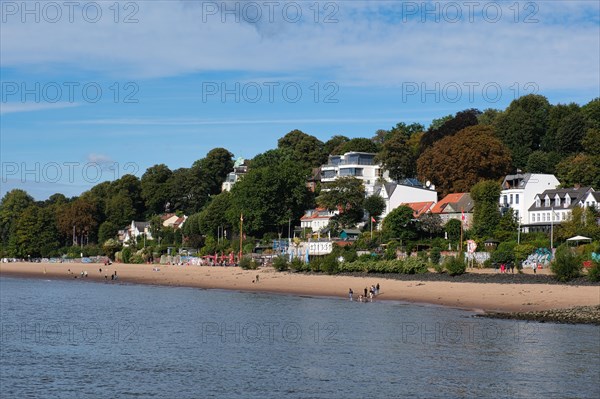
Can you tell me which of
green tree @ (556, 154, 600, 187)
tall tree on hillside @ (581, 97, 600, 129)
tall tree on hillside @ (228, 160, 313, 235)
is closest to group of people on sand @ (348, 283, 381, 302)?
green tree @ (556, 154, 600, 187)

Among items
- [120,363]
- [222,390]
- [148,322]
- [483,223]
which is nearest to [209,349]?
[120,363]

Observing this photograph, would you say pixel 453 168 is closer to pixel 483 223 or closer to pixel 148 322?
pixel 483 223

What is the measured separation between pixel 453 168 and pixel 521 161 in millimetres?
11311

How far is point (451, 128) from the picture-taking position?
305ft

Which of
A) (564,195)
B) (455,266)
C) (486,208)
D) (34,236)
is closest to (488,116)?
(564,195)

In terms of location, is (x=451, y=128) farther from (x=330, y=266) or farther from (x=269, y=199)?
(x=330, y=266)

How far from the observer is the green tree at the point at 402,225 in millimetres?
73438

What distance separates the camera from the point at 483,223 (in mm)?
69750

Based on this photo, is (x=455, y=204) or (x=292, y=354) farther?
(x=455, y=204)

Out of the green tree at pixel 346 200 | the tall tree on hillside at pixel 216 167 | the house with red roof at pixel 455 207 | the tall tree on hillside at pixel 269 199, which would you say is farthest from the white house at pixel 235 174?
the house with red roof at pixel 455 207

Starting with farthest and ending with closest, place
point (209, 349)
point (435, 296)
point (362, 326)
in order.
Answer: point (435, 296), point (362, 326), point (209, 349)

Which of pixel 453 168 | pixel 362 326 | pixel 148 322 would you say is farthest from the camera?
pixel 453 168

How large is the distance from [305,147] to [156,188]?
2959 cm

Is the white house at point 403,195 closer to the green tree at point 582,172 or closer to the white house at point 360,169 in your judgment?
the green tree at point 582,172
